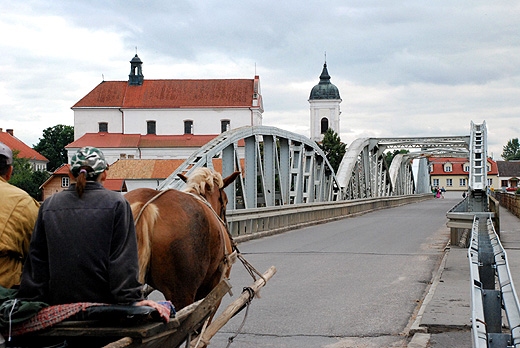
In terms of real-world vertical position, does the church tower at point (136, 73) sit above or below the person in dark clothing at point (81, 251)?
above

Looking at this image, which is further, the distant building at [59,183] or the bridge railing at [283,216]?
the distant building at [59,183]

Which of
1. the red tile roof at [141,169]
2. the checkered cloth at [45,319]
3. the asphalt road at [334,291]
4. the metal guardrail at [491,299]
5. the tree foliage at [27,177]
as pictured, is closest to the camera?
the metal guardrail at [491,299]

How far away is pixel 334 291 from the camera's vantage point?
10711 millimetres

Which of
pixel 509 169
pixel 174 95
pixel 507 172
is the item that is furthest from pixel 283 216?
pixel 509 169

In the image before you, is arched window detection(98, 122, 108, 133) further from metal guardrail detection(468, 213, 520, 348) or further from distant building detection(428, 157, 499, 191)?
metal guardrail detection(468, 213, 520, 348)

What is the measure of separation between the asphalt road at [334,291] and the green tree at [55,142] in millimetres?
126823

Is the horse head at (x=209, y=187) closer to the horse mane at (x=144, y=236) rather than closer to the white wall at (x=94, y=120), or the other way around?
the horse mane at (x=144, y=236)

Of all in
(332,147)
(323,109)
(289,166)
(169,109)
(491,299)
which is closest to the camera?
(491,299)

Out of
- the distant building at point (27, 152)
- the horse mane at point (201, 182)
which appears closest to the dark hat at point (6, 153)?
the horse mane at point (201, 182)

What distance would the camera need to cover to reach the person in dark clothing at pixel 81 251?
4.42 metres

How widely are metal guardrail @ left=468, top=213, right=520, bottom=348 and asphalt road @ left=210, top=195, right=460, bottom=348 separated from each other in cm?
112

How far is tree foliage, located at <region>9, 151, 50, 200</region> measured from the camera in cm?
10712

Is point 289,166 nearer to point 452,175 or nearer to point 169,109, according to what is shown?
point 169,109

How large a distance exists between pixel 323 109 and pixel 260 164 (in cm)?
12780
